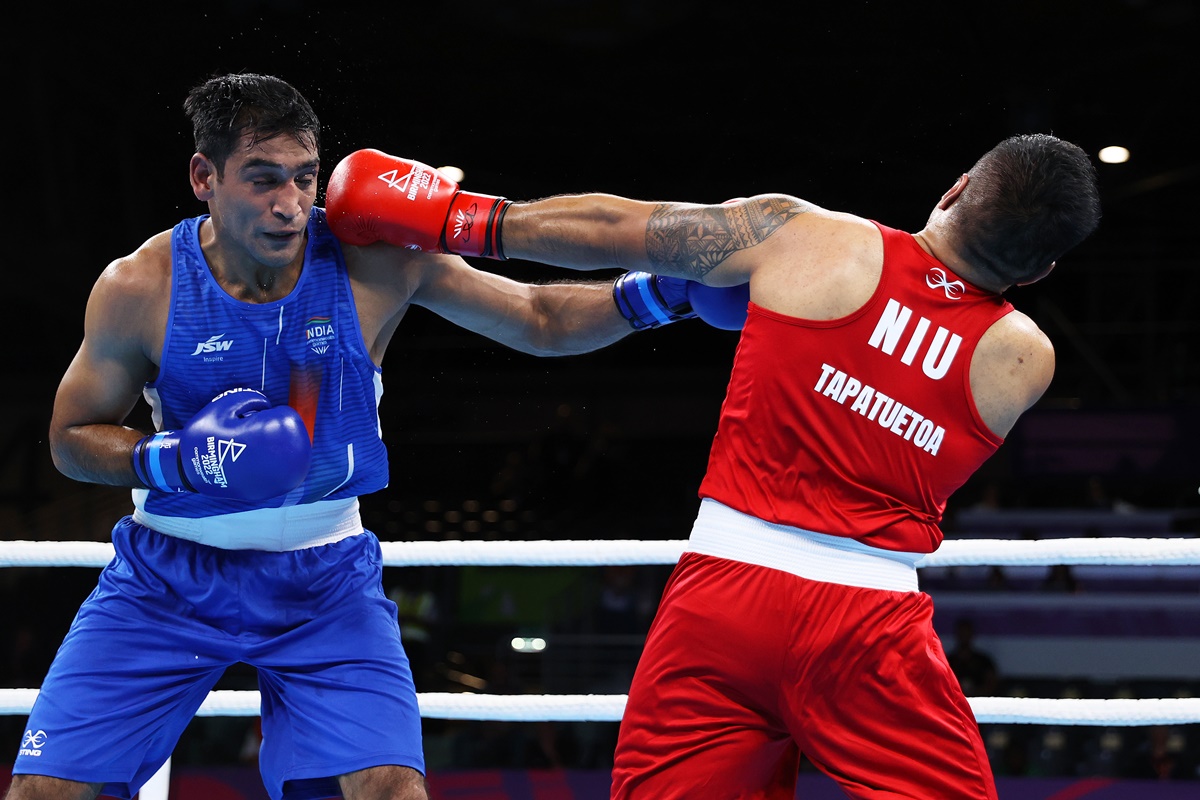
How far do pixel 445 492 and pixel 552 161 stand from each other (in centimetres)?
316

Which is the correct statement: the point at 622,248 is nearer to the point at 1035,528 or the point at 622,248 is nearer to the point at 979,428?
the point at 979,428

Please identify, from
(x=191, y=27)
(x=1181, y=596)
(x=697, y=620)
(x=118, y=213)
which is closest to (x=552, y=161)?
(x=191, y=27)

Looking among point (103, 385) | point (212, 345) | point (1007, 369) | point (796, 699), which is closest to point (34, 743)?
point (103, 385)

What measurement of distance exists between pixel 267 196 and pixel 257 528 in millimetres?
548

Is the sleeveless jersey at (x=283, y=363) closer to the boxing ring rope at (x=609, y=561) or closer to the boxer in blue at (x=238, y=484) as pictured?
the boxer in blue at (x=238, y=484)

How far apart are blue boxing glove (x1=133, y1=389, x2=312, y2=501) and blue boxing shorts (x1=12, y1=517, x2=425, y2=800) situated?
0.18m

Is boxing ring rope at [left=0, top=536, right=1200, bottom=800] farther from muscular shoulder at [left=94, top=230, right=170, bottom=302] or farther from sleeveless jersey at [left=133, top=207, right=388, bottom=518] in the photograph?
muscular shoulder at [left=94, top=230, right=170, bottom=302]

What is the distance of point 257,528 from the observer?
203 centimetres

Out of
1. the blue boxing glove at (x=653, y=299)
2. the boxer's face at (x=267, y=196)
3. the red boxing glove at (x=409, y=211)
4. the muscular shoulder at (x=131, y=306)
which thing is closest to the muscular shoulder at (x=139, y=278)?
the muscular shoulder at (x=131, y=306)

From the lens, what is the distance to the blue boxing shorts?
1.90 m

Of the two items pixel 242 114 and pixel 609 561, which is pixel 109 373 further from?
pixel 609 561

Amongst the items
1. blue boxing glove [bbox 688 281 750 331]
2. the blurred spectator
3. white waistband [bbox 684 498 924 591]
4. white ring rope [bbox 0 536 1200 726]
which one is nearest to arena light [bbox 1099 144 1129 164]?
the blurred spectator

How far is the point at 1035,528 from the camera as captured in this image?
7379 millimetres

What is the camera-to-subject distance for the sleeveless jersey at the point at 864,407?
1680 mm
